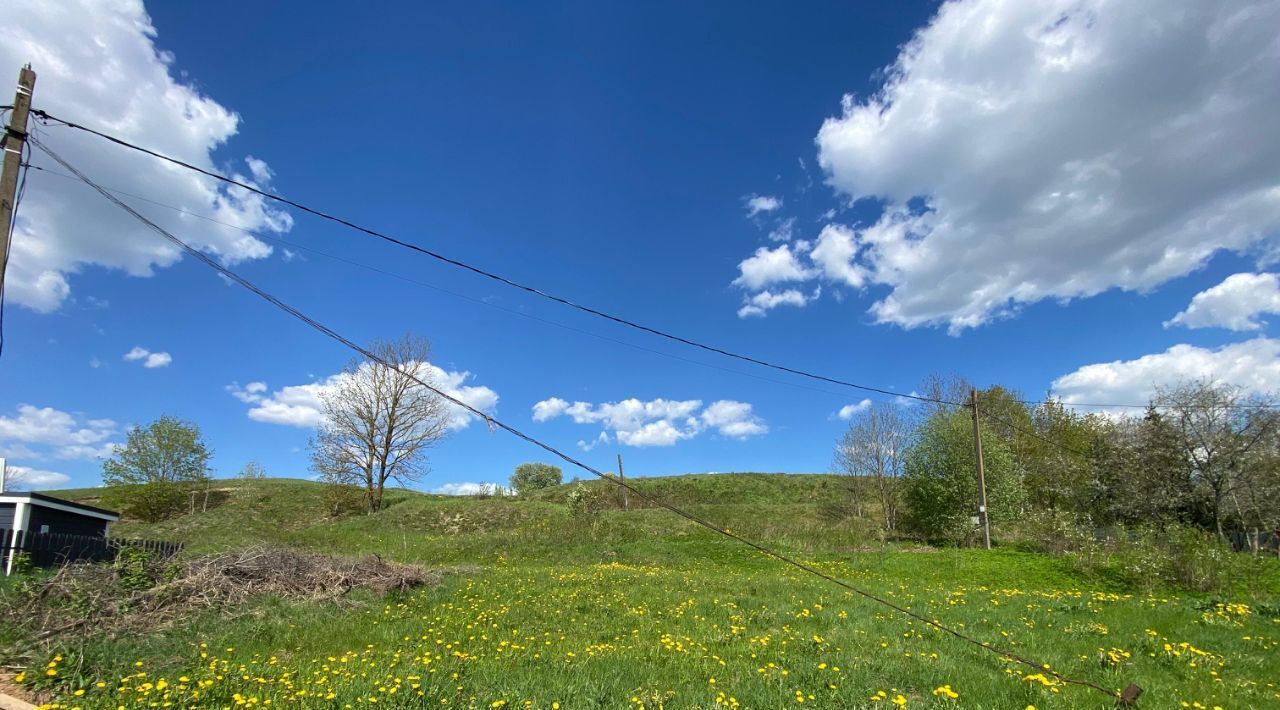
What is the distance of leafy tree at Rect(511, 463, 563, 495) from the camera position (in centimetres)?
9356

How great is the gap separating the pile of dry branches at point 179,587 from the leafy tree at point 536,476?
8055 centimetres

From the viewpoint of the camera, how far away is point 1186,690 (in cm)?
724

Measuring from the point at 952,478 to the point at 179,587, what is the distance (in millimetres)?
37914

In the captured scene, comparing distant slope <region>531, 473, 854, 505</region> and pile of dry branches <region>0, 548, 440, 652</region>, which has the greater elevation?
distant slope <region>531, 473, 854, 505</region>

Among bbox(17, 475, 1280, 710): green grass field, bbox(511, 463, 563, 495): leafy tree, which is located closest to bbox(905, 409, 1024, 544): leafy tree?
bbox(17, 475, 1280, 710): green grass field

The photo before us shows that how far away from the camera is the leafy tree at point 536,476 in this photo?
9356 centimetres

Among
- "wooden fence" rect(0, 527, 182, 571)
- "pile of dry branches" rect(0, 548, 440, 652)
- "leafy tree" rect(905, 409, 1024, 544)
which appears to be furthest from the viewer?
"leafy tree" rect(905, 409, 1024, 544)

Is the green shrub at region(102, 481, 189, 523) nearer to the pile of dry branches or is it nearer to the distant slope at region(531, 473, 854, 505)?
the distant slope at region(531, 473, 854, 505)

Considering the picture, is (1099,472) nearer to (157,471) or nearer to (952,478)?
(952,478)

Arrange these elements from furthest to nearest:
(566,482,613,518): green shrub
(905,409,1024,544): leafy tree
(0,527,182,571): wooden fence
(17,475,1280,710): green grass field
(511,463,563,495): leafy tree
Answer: (511,463,563,495): leafy tree → (566,482,613,518): green shrub → (905,409,1024,544): leafy tree → (0,527,182,571): wooden fence → (17,475,1280,710): green grass field

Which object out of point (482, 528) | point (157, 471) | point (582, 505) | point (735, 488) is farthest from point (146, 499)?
point (735, 488)

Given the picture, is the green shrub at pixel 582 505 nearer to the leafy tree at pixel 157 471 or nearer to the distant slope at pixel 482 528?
the distant slope at pixel 482 528

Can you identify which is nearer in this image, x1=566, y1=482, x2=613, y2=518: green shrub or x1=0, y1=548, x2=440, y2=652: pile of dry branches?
x1=0, y1=548, x2=440, y2=652: pile of dry branches

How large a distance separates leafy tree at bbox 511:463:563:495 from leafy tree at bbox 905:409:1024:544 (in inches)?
2476
